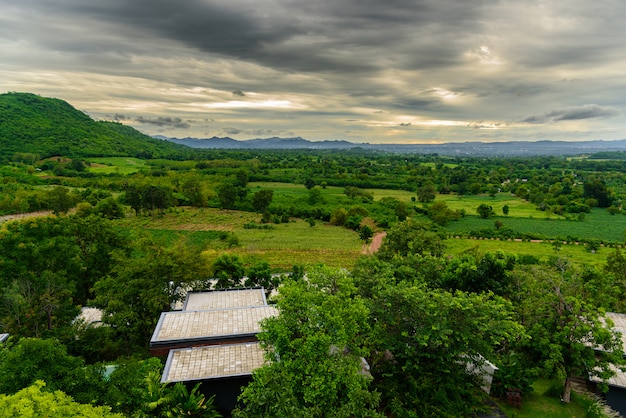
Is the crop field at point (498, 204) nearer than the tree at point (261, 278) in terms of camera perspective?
No

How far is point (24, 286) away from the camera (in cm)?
2014

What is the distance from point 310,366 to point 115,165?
432 ft

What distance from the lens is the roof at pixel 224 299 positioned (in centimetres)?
2194

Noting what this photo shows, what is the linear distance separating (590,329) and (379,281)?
9351mm

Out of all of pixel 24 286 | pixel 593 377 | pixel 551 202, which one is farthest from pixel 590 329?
pixel 551 202

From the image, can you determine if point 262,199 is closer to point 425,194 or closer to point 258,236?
point 258,236

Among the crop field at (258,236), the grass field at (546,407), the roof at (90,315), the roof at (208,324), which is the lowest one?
the crop field at (258,236)

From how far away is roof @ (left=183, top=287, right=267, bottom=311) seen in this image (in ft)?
72.0

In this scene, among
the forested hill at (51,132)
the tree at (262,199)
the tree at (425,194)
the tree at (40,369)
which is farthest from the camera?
the forested hill at (51,132)

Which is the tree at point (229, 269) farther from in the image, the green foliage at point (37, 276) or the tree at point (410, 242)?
the tree at point (410, 242)

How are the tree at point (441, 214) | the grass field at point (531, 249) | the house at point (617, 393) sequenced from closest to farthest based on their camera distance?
the house at point (617, 393) → the grass field at point (531, 249) → the tree at point (441, 214)

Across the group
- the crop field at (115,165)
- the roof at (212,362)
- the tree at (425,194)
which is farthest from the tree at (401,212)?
the crop field at (115,165)

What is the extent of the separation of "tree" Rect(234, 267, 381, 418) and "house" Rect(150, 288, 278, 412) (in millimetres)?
3242

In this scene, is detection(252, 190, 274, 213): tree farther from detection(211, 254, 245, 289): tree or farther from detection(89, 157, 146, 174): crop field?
detection(89, 157, 146, 174): crop field
